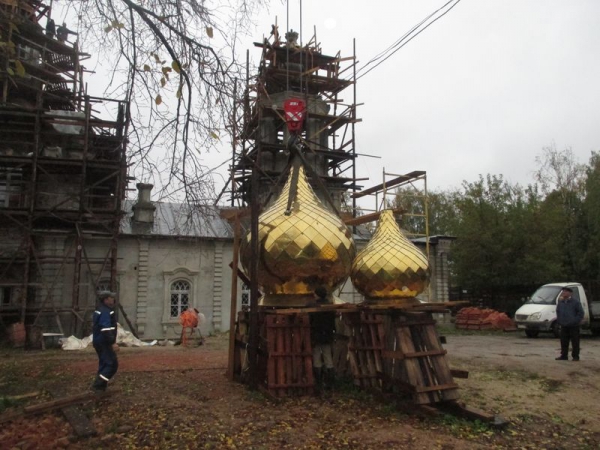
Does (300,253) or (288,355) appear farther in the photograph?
(300,253)

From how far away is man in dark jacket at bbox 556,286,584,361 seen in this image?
11781mm

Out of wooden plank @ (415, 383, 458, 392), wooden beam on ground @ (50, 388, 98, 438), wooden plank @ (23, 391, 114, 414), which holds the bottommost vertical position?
wooden beam on ground @ (50, 388, 98, 438)

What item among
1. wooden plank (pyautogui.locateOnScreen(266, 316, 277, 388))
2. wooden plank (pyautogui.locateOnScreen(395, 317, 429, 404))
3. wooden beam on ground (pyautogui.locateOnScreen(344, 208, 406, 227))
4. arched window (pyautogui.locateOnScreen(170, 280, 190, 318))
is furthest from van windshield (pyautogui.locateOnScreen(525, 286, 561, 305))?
wooden plank (pyautogui.locateOnScreen(266, 316, 277, 388))

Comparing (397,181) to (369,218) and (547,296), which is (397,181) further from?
(369,218)

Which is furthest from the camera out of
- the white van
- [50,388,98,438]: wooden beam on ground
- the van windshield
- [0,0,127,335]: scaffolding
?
the van windshield

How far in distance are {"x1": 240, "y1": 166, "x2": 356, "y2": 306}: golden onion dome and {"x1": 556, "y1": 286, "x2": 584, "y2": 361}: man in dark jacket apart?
6.85 metres

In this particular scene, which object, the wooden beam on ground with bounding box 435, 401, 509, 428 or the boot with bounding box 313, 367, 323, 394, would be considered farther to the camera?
the boot with bounding box 313, 367, 323, 394

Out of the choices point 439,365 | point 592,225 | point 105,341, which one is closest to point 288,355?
point 439,365

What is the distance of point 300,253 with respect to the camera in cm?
729

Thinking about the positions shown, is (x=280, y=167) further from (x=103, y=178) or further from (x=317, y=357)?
(x=317, y=357)

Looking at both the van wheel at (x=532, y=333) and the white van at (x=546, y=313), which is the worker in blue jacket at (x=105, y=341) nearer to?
the white van at (x=546, y=313)

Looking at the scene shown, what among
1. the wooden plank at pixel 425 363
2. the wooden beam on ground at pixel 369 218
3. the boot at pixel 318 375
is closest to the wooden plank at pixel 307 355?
the boot at pixel 318 375

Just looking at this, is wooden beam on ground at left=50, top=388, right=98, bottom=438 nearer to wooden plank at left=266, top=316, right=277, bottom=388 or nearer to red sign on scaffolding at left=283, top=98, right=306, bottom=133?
wooden plank at left=266, top=316, right=277, bottom=388

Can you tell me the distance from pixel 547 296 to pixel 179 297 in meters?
14.9
